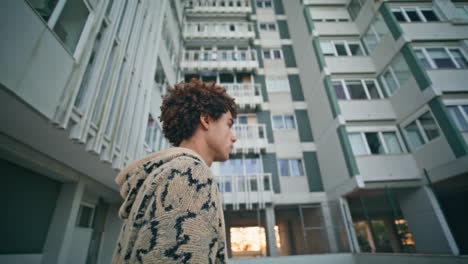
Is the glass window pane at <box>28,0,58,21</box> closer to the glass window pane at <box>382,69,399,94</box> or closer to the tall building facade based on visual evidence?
the tall building facade

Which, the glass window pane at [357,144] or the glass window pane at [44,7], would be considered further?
the glass window pane at [357,144]

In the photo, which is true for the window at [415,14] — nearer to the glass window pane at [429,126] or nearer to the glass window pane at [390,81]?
the glass window pane at [390,81]

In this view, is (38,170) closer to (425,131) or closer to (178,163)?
(178,163)

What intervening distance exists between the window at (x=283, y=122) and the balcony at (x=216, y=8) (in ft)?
33.1

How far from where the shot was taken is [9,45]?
285 centimetres

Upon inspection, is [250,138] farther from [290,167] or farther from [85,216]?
[85,216]

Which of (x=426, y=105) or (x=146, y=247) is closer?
(x=146, y=247)

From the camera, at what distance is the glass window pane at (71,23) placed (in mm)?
4203

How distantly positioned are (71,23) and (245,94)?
37.7 ft

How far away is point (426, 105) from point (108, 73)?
12.8 metres

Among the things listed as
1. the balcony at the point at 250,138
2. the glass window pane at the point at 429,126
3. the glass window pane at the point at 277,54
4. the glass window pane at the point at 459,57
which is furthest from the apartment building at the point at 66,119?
the glass window pane at the point at 459,57

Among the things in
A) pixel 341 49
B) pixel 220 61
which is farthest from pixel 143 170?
pixel 341 49

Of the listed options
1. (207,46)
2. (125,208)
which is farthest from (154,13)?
(125,208)

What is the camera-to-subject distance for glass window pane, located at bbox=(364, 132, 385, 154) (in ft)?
35.1
